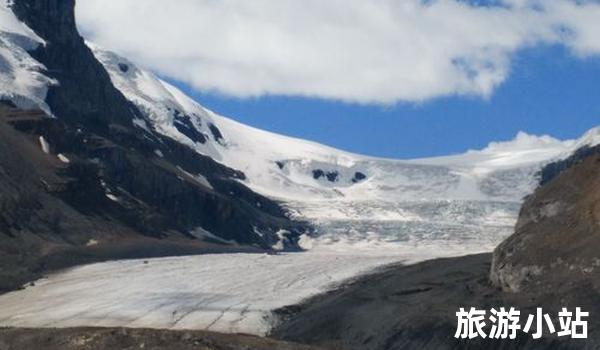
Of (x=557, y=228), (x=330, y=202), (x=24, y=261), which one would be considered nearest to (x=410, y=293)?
(x=557, y=228)

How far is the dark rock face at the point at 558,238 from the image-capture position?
38125 millimetres

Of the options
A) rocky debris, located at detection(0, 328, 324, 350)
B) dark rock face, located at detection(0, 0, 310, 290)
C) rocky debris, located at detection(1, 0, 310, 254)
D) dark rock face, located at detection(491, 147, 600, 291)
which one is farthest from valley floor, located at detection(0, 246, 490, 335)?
rocky debris, located at detection(1, 0, 310, 254)

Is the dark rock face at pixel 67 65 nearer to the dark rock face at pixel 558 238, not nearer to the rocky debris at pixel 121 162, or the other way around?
the rocky debris at pixel 121 162

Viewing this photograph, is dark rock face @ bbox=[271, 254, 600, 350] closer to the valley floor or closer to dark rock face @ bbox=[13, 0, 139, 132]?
the valley floor

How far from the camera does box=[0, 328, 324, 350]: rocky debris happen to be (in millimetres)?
34500

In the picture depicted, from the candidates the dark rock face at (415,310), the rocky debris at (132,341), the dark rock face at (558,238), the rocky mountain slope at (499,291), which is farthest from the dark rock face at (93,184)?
the dark rock face at (558,238)

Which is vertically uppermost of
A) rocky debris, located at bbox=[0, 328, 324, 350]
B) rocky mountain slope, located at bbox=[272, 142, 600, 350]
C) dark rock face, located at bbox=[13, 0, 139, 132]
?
dark rock face, located at bbox=[13, 0, 139, 132]

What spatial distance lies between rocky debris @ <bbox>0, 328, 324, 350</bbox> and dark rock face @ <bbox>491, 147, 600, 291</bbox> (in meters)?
8.60

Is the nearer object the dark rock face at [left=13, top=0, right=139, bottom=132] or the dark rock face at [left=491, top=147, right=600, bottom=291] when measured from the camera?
the dark rock face at [left=491, top=147, right=600, bottom=291]

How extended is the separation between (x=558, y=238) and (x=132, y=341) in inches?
612

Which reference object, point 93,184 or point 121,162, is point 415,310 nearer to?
point 93,184

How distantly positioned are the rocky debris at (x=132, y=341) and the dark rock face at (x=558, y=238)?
8601mm

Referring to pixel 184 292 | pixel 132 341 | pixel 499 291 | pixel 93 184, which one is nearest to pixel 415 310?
pixel 499 291

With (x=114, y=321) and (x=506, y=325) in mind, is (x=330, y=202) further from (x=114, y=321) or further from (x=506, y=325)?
(x=506, y=325)
